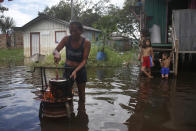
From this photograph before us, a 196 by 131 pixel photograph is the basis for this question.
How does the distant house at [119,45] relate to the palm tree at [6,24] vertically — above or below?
below

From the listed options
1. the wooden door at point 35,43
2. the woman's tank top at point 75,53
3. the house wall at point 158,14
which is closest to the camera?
the woman's tank top at point 75,53

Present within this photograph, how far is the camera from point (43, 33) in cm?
1816

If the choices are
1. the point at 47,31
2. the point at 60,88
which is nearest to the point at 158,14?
the point at 60,88

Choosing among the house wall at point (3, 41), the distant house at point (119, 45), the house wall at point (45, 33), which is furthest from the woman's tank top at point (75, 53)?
the house wall at point (3, 41)

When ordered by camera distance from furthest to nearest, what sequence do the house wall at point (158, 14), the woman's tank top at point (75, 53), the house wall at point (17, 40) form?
the house wall at point (17, 40), the house wall at point (158, 14), the woman's tank top at point (75, 53)

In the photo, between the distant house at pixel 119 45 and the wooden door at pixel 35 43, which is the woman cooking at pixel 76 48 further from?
the wooden door at pixel 35 43

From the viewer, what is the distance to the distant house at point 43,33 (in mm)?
17547

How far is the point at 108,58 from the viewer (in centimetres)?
1170

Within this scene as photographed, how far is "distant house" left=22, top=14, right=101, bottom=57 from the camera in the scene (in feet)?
57.6

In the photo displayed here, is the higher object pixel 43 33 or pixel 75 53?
pixel 43 33

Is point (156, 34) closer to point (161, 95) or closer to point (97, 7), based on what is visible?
point (161, 95)

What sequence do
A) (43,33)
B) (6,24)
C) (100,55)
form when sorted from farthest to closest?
(6,24), (43,33), (100,55)

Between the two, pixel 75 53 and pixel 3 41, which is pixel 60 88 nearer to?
pixel 75 53

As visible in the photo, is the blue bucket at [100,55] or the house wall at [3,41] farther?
the house wall at [3,41]
